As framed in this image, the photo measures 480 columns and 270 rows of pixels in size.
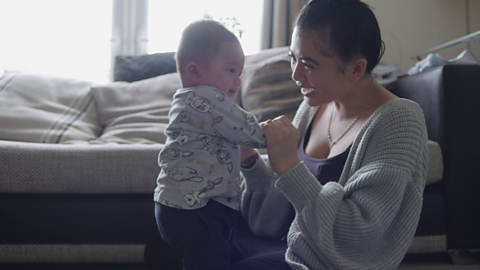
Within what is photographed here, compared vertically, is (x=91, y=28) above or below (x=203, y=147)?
above

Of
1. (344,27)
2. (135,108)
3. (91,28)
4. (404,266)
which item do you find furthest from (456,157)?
(91,28)

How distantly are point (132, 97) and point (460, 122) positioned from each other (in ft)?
5.12

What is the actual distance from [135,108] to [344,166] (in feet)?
4.34

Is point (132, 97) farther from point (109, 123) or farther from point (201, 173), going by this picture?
point (201, 173)

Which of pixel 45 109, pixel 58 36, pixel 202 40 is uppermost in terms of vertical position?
pixel 202 40

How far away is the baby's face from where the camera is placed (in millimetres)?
801

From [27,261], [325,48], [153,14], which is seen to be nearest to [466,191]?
[325,48]

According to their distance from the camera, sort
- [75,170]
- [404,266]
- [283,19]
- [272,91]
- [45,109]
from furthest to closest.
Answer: [283,19] → [45,109] → [272,91] → [404,266] → [75,170]

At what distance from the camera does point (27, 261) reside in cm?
122

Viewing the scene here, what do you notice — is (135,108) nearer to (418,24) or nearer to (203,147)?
(203,147)

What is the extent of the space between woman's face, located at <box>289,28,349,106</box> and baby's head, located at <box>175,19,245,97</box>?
15 cm

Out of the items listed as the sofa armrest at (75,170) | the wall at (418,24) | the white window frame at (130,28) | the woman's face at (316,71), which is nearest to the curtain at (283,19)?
the wall at (418,24)

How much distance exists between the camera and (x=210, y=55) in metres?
0.80

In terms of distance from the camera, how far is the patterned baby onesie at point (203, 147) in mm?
743
